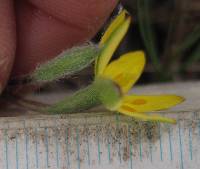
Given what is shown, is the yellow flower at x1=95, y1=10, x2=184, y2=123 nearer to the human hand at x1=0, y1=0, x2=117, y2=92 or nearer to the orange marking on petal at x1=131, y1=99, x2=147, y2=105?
the orange marking on petal at x1=131, y1=99, x2=147, y2=105

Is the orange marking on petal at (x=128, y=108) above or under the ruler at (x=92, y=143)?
above

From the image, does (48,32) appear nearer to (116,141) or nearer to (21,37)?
(21,37)

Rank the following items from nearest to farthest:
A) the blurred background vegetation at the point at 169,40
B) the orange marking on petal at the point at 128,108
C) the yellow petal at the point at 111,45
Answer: the yellow petal at the point at 111,45 < the orange marking on petal at the point at 128,108 < the blurred background vegetation at the point at 169,40

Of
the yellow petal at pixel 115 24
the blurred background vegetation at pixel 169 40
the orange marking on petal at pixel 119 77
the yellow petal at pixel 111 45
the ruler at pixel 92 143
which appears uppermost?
the blurred background vegetation at pixel 169 40

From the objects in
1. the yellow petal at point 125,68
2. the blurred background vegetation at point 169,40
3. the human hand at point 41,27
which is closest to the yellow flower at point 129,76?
the yellow petal at point 125,68

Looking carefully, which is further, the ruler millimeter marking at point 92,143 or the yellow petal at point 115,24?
the ruler millimeter marking at point 92,143

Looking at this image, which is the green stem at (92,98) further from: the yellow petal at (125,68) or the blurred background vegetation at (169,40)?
the blurred background vegetation at (169,40)

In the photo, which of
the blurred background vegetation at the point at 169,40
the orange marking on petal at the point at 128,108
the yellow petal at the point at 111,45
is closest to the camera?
the yellow petal at the point at 111,45
